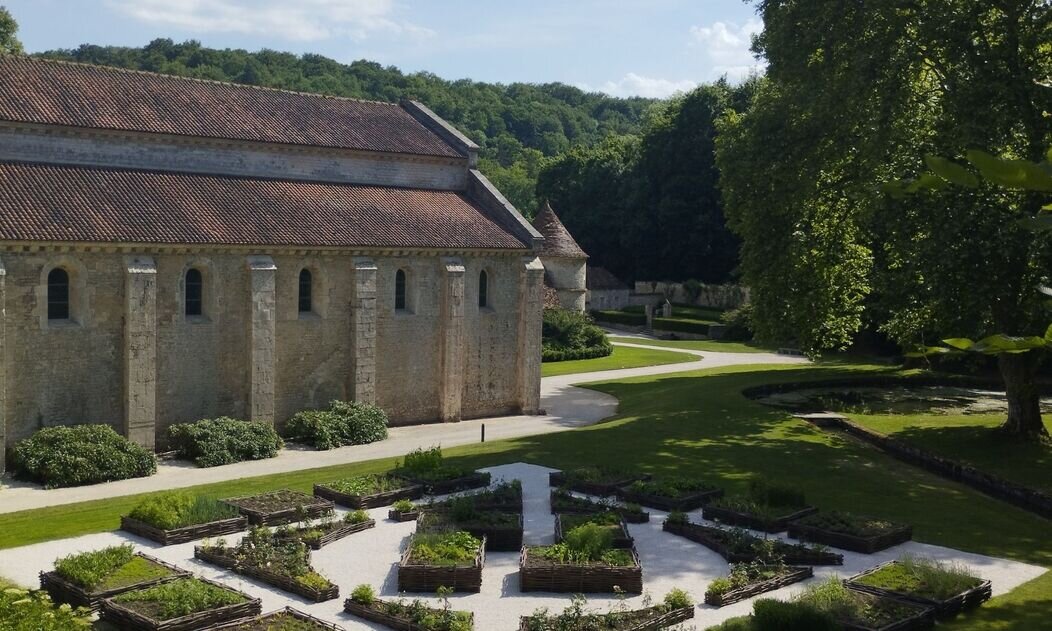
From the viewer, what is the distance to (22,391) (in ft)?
91.2

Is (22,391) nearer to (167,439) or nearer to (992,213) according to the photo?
→ (167,439)

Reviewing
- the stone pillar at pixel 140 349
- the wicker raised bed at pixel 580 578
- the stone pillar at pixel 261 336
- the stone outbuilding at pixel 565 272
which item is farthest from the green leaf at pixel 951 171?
the stone outbuilding at pixel 565 272

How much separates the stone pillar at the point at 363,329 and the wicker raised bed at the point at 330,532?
13.2 metres

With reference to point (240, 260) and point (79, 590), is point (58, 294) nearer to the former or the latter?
point (240, 260)

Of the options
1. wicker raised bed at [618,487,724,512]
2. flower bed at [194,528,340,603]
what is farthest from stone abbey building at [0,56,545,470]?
wicker raised bed at [618,487,724,512]

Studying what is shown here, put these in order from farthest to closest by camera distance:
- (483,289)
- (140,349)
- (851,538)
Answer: (483,289), (140,349), (851,538)

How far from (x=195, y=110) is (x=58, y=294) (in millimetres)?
9693

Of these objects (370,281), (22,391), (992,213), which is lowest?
(22,391)

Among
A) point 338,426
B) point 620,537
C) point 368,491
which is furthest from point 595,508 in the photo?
point 338,426

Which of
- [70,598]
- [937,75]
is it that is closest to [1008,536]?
[937,75]

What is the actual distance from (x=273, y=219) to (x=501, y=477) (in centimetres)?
1284

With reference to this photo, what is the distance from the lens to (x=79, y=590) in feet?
55.0

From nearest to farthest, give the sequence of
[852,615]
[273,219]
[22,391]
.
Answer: [852,615] → [22,391] → [273,219]

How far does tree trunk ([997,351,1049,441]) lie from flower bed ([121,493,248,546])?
2223 cm
